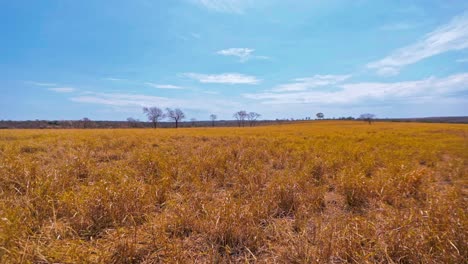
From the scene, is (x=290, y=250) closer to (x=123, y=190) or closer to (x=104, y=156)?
(x=123, y=190)

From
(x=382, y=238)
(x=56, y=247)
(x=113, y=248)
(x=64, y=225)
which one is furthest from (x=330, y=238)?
(x=64, y=225)

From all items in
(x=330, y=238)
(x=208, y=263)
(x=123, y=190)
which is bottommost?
(x=208, y=263)

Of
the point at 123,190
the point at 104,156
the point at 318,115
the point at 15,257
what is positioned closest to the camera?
the point at 15,257

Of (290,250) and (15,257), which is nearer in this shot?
(15,257)

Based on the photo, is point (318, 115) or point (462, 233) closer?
point (462, 233)

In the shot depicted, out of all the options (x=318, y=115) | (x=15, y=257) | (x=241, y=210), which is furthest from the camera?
(x=318, y=115)

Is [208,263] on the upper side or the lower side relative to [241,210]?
lower

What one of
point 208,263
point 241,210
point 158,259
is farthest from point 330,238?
point 158,259

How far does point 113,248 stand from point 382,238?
3295 mm

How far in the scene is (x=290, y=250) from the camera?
2.37 m

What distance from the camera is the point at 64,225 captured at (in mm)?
2654

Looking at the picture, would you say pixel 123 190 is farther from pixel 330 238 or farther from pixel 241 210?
pixel 330 238

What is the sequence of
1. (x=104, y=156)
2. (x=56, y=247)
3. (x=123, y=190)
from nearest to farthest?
(x=56, y=247) → (x=123, y=190) → (x=104, y=156)

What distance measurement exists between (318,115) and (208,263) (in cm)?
16599
